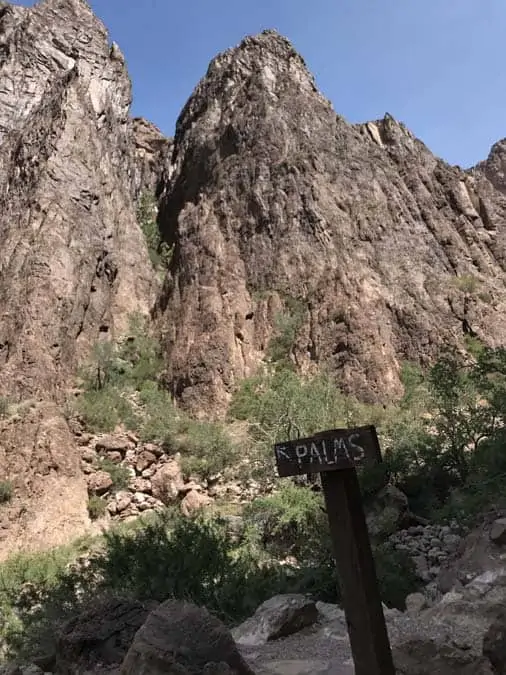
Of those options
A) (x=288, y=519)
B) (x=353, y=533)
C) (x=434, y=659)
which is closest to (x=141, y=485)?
(x=288, y=519)

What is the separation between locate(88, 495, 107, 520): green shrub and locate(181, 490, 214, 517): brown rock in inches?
64.4

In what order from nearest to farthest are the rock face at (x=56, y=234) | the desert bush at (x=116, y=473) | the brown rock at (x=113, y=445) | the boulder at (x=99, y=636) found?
the boulder at (x=99, y=636)
the rock face at (x=56, y=234)
the desert bush at (x=116, y=473)
the brown rock at (x=113, y=445)

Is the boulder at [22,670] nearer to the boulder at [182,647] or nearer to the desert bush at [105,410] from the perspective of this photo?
the boulder at [182,647]

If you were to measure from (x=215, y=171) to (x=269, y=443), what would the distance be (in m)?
14.6

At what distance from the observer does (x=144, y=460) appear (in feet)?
41.6

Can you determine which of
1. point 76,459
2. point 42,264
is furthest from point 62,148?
point 76,459

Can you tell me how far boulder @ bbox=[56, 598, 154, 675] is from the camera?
3604mm

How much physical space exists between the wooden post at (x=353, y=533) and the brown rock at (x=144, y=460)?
10.2 metres

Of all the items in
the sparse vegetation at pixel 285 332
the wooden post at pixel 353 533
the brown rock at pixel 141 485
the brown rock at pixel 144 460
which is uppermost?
the sparse vegetation at pixel 285 332

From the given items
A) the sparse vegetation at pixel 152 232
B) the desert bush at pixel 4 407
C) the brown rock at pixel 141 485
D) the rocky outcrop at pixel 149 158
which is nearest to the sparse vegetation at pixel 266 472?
the brown rock at pixel 141 485

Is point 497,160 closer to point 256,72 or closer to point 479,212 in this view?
point 479,212

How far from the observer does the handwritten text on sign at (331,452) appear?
2.85 metres

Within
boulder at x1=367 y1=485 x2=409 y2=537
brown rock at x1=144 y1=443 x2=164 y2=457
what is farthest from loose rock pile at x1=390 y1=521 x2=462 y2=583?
brown rock at x1=144 y1=443 x2=164 y2=457

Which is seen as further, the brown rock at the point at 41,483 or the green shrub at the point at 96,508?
the green shrub at the point at 96,508
